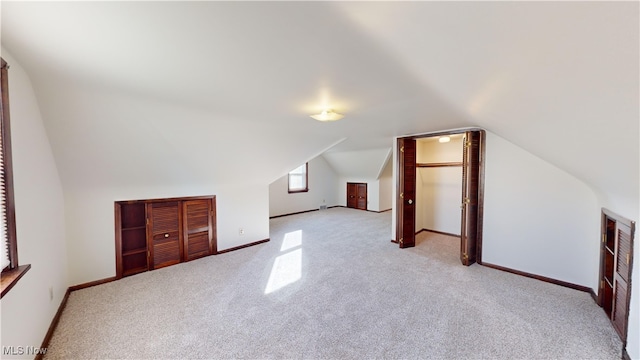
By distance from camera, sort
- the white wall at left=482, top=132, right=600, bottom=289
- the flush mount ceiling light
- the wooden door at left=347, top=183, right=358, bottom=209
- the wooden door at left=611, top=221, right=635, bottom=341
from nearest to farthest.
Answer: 1. the wooden door at left=611, top=221, right=635, bottom=341
2. the flush mount ceiling light
3. the white wall at left=482, top=132, right=600, bottom=289
4. the wooden door at left=347, top=183, right=358, bottom=209

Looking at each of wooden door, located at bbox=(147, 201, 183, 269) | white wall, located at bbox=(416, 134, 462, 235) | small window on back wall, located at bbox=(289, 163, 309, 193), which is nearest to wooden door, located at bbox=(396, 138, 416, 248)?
white wall, located at bbox=(416, 134, 462, 235)

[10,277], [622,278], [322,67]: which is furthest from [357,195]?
[10,277]

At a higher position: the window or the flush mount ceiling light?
the flush mount ceiling light

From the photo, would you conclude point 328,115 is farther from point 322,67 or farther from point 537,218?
point 537,218

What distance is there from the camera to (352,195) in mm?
8375

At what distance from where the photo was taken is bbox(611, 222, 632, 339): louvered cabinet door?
6.19 ft

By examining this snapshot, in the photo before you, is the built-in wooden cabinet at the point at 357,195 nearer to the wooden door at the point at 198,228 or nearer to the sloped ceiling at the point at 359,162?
the sloped ceiling at the point at 359,162

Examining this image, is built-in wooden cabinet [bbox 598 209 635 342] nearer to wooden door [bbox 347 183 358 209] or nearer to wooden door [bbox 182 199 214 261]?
wooden door [bbox 182 199 214 261]

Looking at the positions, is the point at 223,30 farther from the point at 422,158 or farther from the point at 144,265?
the point at 422,158

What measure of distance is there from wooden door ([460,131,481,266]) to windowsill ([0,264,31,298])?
14.8ft

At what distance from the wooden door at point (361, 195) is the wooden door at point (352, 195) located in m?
0.08

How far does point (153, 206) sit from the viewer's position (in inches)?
136

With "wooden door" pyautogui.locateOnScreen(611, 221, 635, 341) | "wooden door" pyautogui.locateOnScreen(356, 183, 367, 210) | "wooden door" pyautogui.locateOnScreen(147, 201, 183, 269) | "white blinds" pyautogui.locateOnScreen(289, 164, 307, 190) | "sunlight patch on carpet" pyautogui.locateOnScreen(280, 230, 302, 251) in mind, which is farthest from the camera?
"wooden door" pyautogui.locateOnScreen(356, 183, 367, 210)

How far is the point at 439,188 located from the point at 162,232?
525 cm
